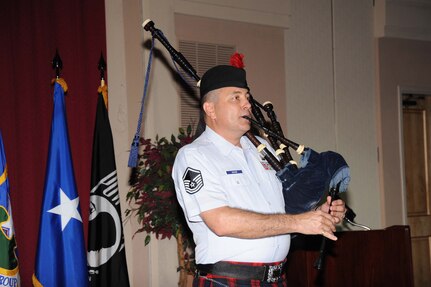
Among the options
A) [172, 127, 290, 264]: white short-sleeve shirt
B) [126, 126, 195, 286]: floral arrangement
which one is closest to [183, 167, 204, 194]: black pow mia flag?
[172, 127, 290, 264]: white short-sleeve shirt

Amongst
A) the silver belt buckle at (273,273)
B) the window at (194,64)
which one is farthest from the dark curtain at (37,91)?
the silver belt buckle at (273,273)

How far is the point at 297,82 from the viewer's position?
533 centimetres

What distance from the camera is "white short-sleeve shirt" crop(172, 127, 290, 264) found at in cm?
226

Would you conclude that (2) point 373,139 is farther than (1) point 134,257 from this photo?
Yes

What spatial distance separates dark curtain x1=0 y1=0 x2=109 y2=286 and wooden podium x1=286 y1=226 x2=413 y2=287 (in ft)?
4.78

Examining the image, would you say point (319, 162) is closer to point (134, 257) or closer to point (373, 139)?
point (134, 257)

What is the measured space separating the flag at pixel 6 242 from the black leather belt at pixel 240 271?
1331mm

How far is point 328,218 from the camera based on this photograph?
213 cm

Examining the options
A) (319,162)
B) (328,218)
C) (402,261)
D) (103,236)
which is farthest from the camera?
(402,261)

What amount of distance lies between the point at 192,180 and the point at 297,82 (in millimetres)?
3246

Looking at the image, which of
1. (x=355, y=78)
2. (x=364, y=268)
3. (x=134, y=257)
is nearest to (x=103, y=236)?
(x=134, y=257)

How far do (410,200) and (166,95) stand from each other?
3.09 metres

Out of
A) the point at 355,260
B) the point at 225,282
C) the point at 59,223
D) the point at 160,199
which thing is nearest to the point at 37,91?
the point at 59,223

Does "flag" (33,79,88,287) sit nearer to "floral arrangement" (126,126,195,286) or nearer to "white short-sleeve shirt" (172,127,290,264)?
"floral arrangement" (126,126,195,286)
